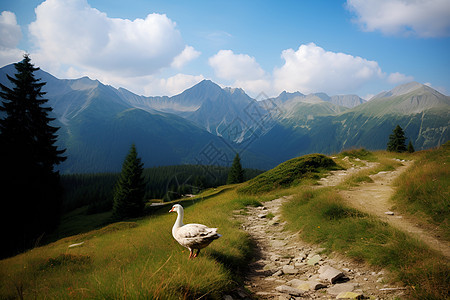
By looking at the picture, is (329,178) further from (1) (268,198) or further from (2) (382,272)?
(2) (382,272)

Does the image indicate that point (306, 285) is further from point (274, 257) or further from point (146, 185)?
point (146, 185)

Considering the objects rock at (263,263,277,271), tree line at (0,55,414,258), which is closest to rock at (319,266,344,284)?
rock at (263,263,277,271)

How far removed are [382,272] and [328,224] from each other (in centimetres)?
303

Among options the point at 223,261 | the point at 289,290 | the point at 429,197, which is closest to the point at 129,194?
the point at 223,261

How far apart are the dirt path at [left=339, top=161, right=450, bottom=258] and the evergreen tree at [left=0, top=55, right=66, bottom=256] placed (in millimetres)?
34276

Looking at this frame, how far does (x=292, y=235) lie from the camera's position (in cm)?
896

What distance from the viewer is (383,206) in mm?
9914

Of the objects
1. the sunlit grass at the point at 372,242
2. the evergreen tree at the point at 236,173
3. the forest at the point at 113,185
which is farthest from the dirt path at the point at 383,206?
the forest at the point at 113,185

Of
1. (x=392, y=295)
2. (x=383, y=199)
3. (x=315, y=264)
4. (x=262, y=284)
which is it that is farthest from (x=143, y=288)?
(x=383, y=199)

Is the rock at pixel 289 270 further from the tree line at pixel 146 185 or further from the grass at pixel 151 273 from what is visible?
the tree line at pixel 146 185

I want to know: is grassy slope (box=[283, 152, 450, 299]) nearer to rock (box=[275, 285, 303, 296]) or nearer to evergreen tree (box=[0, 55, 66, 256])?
rock (box=[275, 285, 303, 296])

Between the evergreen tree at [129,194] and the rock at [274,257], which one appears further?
the evergreen tree at [129,194]

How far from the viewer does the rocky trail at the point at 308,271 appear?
183 inches

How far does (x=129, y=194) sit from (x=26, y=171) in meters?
19.2
